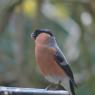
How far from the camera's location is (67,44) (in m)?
3.80

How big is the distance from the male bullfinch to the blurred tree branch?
1152 millimetres

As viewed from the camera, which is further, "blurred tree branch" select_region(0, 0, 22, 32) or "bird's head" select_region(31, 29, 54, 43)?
"blurred tree branch" select_region(0, 0, 22, 32)

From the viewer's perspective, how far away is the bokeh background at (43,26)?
3.55 metres

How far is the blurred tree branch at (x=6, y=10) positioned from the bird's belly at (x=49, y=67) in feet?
3.89

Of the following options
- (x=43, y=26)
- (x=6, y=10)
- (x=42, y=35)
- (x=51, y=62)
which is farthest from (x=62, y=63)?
(x=43, y=26)

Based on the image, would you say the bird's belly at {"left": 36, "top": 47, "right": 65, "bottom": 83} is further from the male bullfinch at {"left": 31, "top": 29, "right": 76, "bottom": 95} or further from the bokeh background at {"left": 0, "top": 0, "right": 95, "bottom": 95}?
the bokeh background at {"left": 0, "top": 0, "right": 95, "bottom": 95}

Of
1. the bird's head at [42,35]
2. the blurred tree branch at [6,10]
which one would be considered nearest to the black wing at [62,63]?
the bird's head at [42,35]

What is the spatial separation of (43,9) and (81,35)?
450 mm

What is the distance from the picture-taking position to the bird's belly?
7.89ft

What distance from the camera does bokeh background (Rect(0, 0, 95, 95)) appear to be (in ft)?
11.7

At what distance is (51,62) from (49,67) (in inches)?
1.3

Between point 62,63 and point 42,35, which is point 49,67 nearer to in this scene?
point 62,63

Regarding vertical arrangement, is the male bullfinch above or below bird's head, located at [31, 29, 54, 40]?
below

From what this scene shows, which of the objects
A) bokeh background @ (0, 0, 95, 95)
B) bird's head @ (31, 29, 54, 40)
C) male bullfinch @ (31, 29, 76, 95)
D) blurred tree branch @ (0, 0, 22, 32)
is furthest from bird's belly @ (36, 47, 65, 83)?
blurred tree branch @ (0, 0, 22, 32)
